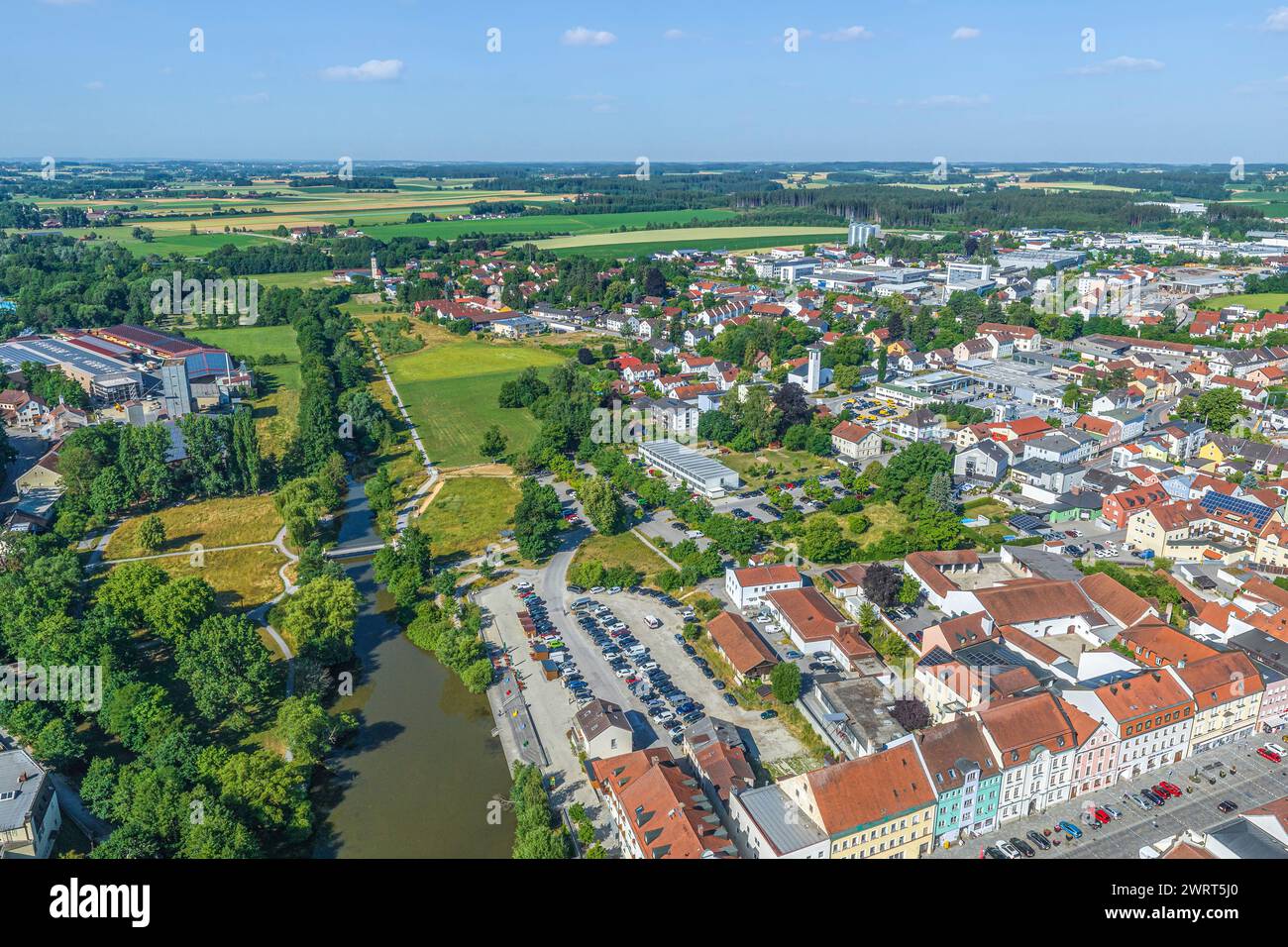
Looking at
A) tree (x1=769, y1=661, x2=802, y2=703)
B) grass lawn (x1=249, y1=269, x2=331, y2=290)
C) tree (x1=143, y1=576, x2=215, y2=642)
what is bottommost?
tree (x1=769, y1=661, x2=802, y2=703)

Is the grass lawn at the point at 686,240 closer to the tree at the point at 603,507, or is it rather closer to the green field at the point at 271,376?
the green field at the point at 271,376

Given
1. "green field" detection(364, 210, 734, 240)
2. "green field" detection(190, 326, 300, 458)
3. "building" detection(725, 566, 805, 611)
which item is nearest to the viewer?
"building" detection(725, 566, 805, 611)

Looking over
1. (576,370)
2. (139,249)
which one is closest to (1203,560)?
(576,370)

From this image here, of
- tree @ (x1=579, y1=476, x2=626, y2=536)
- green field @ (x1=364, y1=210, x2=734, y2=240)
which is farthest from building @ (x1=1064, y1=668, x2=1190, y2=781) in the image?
green field @ (x1=364, y1=210, x2=734, y2=240)

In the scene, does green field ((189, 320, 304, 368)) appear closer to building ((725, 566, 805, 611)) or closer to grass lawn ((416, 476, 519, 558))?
grass lawn ((416, 476, 519, 558))

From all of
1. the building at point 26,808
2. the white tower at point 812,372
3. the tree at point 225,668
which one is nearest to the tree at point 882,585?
the tree at point 225,668

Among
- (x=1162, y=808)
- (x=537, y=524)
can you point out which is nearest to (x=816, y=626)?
(x=1162, y=808)
